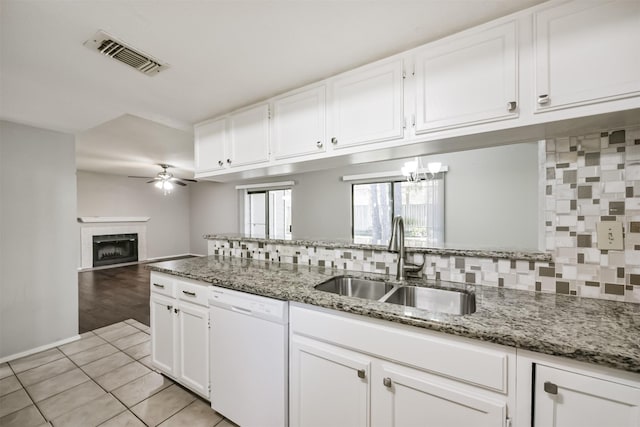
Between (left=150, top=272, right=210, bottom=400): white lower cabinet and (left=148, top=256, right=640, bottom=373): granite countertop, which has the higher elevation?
(left=148, top=256, right=640, bottom=373): granite countertop

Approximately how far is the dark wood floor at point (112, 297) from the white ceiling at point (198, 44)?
2432mm

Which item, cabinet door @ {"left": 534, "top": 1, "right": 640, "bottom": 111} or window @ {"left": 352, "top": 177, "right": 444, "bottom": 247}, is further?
window @ {"left": 352, "top": 177, "right": 444, "bottom": 247}

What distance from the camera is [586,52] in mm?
1046

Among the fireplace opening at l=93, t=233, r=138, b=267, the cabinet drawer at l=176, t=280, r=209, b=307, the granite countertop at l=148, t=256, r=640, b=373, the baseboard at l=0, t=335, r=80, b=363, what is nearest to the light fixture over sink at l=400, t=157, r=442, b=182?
the granite countertop at l=148, t=256, r=640, b=373

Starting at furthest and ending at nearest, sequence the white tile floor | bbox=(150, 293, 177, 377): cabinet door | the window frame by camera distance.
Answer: the window frame < bbox=(150, 293, 177, 377): cabinet door < the white tile floor

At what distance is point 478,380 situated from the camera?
0.95 metres

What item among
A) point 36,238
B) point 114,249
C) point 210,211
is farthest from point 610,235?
point 114,249

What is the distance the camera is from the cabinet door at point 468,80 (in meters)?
1.18

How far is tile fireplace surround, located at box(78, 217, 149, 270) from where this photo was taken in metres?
6.22

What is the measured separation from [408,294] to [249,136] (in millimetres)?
1624

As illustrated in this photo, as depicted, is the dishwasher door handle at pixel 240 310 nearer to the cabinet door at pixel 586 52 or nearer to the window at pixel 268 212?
the cabinet door at pixel 586 52

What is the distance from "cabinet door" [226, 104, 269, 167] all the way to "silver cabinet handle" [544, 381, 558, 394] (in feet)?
6.14

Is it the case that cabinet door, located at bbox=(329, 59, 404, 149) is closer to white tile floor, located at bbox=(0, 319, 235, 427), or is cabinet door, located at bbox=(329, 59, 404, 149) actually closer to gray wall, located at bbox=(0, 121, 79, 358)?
white tile floor, located at bbox=(0, 319, 235, 427)

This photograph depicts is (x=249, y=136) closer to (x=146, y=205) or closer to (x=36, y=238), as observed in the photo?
(x=36, y=238)
